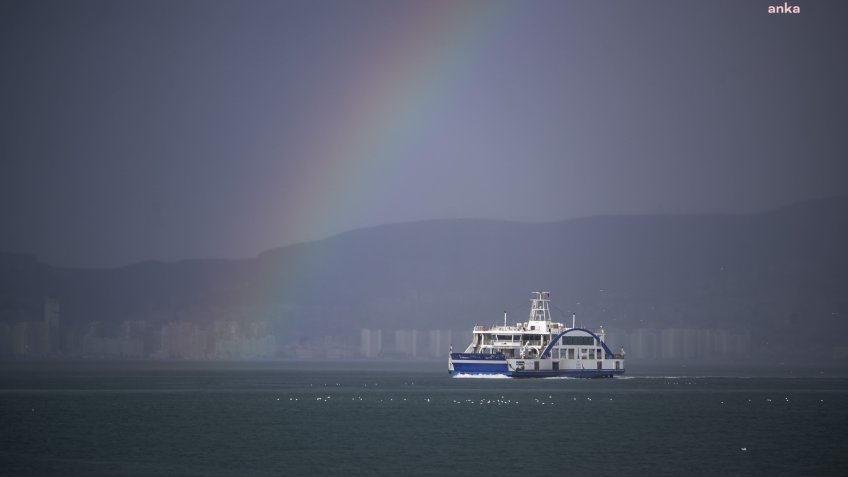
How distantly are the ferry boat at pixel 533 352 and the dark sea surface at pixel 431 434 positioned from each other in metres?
15.3

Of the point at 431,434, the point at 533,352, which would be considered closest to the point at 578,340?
the point at 533,352

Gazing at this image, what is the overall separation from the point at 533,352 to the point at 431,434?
8470 centimetres

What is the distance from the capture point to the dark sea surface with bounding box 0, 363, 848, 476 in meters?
82.6

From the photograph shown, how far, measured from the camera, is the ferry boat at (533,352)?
18662cm

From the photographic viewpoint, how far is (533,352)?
621 ft

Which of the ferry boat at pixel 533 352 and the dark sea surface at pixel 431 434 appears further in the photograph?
the ferry boat at pixel 533 352

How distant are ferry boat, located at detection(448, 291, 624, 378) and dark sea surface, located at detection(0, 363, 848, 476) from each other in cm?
1528

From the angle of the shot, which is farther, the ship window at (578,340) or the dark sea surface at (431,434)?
the ship window at (578,340)

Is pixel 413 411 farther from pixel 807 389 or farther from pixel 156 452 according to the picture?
pixel 807 389

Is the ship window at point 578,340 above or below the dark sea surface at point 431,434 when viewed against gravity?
above

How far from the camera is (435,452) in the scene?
91750 mm

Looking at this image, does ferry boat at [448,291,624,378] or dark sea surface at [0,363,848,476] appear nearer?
dark sea surface at [0,363,848,476]

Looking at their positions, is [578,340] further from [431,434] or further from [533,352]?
[431,434]

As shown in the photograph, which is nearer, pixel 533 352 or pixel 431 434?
pixel 431 434
